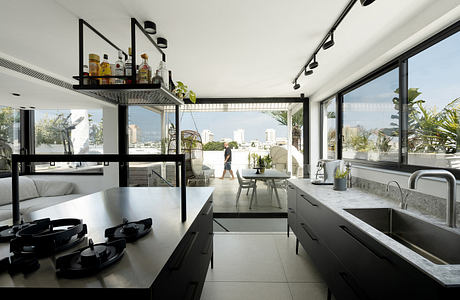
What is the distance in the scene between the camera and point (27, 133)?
200 inches

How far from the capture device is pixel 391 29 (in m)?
2.07

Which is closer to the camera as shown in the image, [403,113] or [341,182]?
[403,113]

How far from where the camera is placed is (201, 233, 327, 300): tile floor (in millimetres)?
2232

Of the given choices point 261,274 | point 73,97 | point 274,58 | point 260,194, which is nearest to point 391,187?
point 261,274

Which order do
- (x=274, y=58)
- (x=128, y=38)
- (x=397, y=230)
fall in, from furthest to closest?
(x=274, y=58), (x=128, y=38), (x=397, y=230)

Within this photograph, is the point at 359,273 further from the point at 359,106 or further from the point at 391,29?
the point at 359,106

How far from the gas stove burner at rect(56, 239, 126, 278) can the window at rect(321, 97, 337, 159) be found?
372 centimetres

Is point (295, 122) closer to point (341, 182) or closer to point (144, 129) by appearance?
point (341, 182)

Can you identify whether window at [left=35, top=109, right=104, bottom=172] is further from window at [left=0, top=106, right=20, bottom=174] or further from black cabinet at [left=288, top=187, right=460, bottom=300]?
black cabinet at [left=288, top=187, right=460, bottom=300]

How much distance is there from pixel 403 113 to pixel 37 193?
5.92 meters

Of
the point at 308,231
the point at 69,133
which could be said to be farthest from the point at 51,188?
the point at 308,231

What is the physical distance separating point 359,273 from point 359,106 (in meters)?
2.35

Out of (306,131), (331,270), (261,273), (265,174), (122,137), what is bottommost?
(261,273)

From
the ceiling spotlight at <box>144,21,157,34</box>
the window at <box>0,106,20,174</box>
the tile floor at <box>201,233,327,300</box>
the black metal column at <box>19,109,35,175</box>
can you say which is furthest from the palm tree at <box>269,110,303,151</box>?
the window at <box>0,106,20,174</box>
